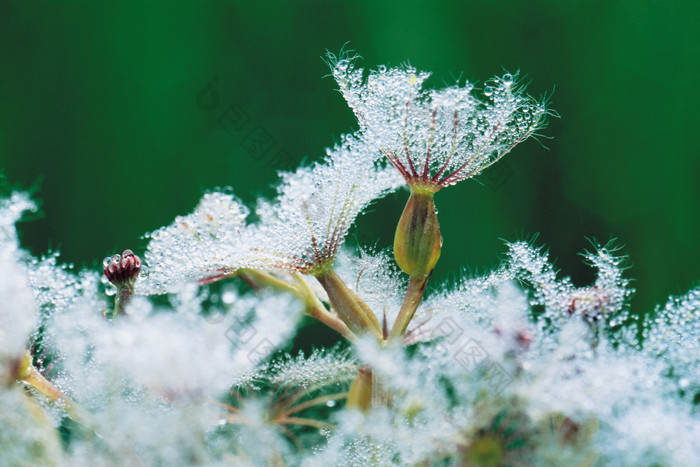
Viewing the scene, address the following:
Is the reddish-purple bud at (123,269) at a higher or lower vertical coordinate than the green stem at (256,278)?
higher

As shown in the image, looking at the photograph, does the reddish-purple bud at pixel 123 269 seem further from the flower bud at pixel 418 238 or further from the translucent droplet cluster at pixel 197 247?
the flower bud at pixel 418 238

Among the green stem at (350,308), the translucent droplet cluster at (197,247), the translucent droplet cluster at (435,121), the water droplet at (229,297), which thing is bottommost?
the green stem at (350,308)

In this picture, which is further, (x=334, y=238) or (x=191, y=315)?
(x=334, y=238)

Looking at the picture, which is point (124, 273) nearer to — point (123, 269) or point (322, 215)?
point (123, 269)

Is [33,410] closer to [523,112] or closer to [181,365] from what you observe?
[181,365]

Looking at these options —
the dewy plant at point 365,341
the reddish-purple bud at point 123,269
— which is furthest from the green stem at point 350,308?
the reddish-purple bud at point 123,269

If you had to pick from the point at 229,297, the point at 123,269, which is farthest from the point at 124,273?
the point at 229,297

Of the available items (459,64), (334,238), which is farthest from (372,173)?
(459,64)
